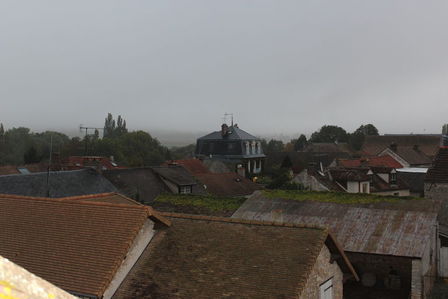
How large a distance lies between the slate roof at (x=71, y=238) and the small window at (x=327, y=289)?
5.05 metres

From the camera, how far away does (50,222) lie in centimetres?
1395

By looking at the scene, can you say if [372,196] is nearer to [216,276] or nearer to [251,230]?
[251,230]

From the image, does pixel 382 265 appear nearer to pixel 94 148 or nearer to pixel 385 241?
pixel 385 241

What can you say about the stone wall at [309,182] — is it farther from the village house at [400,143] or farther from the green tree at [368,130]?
the green tree at [368,130]

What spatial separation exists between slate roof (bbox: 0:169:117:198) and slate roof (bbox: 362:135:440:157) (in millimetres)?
63362

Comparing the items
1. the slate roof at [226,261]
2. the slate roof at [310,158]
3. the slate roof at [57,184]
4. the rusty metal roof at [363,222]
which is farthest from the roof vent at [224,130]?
the slate roof at [226,261]

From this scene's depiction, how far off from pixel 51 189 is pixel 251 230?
18.6 m

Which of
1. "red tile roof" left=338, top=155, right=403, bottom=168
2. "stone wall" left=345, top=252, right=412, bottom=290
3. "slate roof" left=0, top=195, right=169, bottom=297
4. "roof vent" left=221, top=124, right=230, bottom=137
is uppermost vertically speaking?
"roof vent" left=221, top=124, right=230, bottom=137

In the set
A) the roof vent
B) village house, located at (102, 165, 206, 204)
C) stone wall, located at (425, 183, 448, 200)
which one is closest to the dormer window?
stone wall, located at (425, 183, 448, 200)

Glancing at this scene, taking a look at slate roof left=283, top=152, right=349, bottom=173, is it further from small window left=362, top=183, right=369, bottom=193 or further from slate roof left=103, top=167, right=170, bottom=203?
slate roof left=103, top=167, right=170, bottom=203

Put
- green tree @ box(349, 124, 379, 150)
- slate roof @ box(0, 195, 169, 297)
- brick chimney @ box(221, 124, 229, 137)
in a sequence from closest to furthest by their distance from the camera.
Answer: slate roof @ box(0, 195, 169, 297) → brick chimney @ box(221, 124, 229, 137) → green tree @ box(349, 124, 379, 150)

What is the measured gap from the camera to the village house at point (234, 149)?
65125 mm

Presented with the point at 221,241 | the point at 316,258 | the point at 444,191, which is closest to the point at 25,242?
the point at 221,241

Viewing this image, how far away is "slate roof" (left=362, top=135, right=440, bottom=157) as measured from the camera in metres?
84.9
